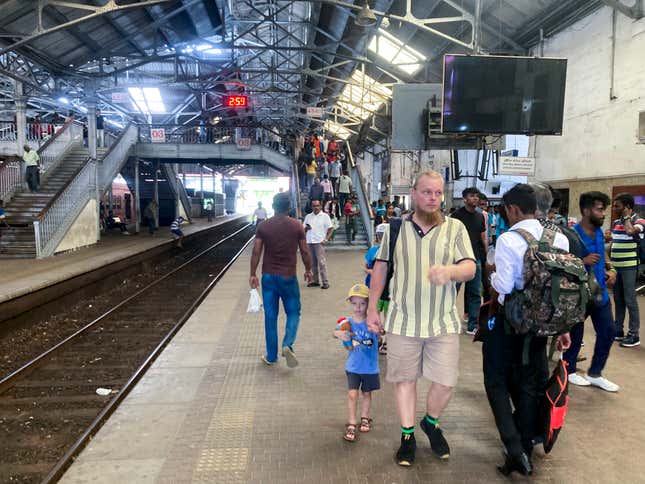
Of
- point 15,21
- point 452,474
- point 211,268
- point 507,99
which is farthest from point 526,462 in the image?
point 15,21

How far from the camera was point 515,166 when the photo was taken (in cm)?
1131

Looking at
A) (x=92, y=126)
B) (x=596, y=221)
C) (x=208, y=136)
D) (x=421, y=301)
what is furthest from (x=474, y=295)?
(x=208, y=136)

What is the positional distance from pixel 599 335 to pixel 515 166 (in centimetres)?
797

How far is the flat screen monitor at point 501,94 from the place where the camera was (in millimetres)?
7727

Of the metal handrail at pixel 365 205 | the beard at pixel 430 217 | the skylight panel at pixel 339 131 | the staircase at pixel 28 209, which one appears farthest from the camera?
the skylight panel at pixel 339 131

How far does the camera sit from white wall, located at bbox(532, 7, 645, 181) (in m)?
9.77

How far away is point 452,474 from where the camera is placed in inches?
114

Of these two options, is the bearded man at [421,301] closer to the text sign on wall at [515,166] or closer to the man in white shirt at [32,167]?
the text sign on wall at [515,166]

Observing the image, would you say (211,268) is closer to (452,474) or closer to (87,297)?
(87,297)

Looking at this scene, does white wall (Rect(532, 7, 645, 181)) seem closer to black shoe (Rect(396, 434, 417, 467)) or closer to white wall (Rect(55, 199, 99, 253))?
black shoe (Rect(396, 434, 417, 467))

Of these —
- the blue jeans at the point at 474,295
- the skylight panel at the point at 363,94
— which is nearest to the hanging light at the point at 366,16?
the blue jeans at the point at 474,295

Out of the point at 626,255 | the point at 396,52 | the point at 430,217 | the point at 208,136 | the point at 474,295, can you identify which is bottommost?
the point at 474,295

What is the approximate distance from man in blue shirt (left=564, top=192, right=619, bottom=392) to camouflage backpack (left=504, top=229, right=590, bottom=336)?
1.50 m

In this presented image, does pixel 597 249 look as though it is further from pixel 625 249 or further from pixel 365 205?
pixel 365 205
